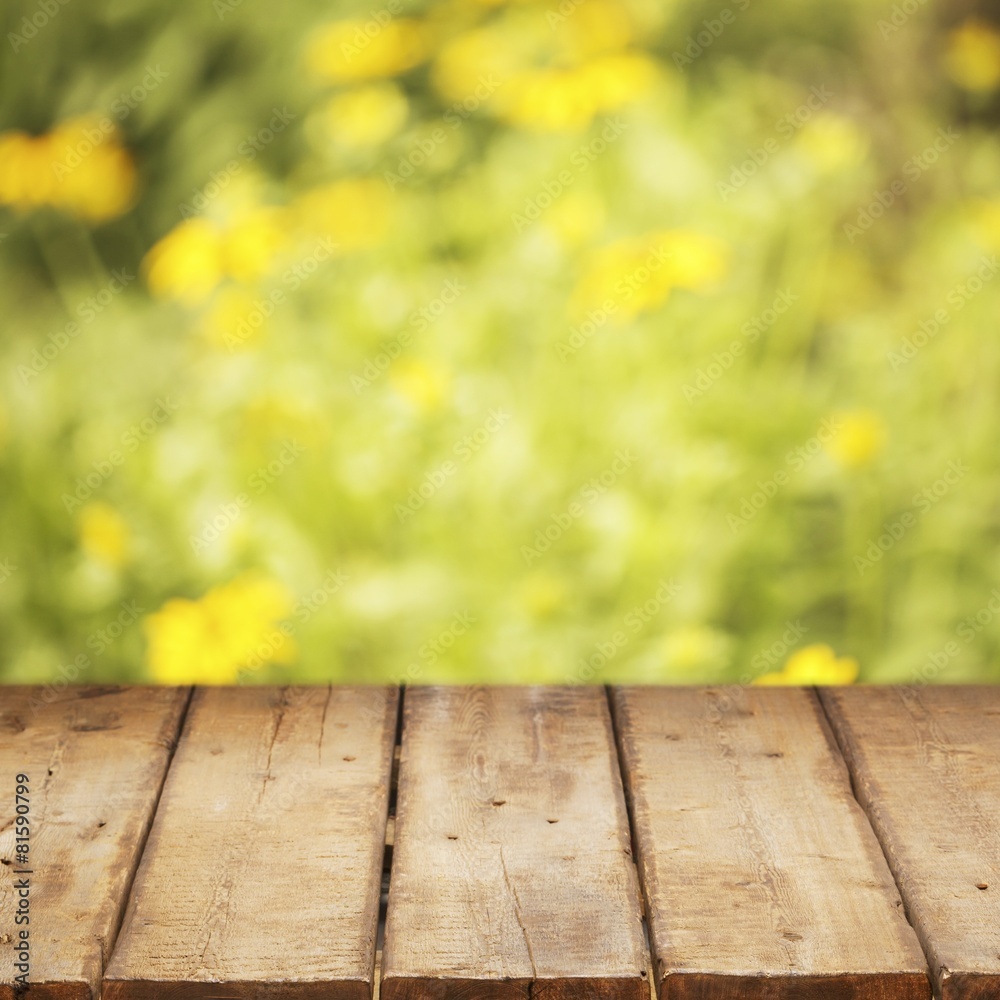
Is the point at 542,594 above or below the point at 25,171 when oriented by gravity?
below

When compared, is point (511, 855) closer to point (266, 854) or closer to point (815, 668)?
point (266, 854)

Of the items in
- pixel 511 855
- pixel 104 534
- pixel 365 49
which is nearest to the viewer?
pixel 511 855

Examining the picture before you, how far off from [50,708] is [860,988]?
35.8 inches

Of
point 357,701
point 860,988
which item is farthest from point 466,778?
point 860,988

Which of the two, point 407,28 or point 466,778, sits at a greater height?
point 407,28

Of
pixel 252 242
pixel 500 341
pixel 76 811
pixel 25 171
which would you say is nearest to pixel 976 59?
pixel 500 341

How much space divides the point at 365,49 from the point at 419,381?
437mm

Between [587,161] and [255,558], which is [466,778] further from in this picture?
[587,161]

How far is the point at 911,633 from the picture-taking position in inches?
73.4

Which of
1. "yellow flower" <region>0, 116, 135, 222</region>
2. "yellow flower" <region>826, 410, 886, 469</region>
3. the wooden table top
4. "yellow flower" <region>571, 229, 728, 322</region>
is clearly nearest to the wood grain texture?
the wooden table top

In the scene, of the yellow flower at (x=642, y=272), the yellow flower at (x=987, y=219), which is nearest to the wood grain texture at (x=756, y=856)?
the yellow flower at (x=642, y=272)

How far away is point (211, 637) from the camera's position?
1871mm

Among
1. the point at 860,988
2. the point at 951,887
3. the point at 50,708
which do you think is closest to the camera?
the point at 860,988

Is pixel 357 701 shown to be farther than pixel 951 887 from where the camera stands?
Yes
